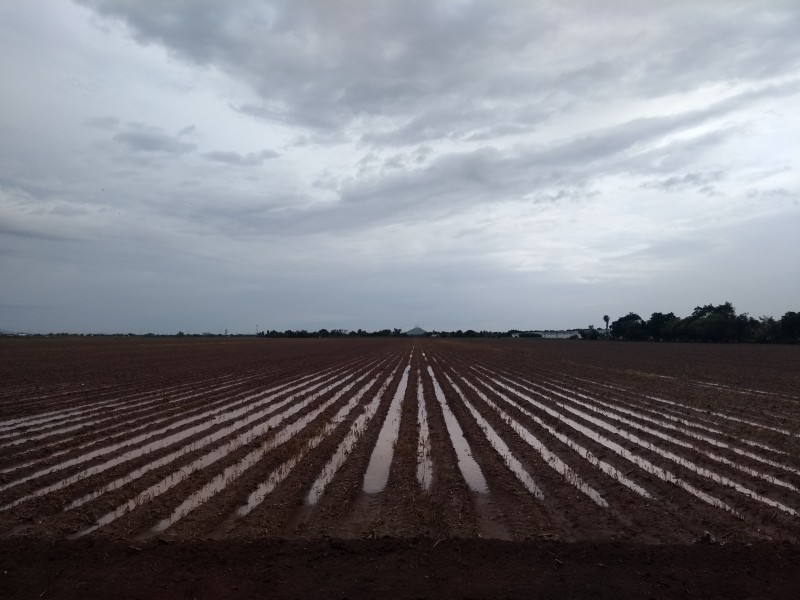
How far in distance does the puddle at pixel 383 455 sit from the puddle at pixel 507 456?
191 cm

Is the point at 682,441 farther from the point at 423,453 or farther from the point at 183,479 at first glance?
the point at 183,479

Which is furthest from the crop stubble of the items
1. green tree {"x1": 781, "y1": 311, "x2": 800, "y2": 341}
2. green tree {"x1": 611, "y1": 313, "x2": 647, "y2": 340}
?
green tree {"x1": 611, "y1": 313, "x2": 647, "y2": 340}

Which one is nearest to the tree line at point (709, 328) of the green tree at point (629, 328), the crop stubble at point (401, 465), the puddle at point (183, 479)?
the green tree at point (629, 328)

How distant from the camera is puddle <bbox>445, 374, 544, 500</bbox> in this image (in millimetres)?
8080

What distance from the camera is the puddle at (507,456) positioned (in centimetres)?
808

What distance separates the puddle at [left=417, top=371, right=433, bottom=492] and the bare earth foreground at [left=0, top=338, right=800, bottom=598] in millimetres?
64

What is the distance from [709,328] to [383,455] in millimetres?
105194

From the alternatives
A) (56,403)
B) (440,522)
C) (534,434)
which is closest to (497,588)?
(440,522)

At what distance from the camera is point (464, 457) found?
10039mm

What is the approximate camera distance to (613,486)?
8.16 metres

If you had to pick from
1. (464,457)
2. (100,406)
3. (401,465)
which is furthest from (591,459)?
(100,406)

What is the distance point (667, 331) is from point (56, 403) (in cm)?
12109

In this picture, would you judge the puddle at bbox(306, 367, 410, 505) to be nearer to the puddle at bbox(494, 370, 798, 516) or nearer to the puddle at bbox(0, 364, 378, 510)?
the puddle at bbox(0, 364, 378, 510)

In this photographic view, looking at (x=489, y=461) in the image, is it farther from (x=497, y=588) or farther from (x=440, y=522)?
→ (x=497, y=588)
